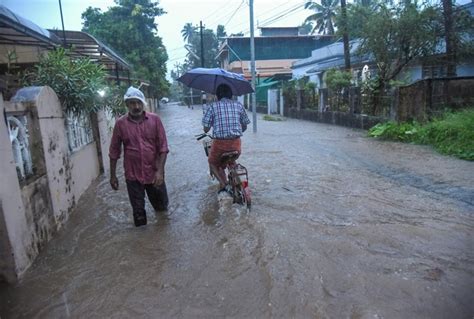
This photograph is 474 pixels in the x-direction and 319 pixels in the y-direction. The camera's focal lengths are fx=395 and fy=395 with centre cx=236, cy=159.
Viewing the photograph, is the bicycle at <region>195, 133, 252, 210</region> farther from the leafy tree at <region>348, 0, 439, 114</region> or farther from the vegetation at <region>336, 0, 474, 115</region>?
the leafy tree at <region>348, 0, 439, 114</region>

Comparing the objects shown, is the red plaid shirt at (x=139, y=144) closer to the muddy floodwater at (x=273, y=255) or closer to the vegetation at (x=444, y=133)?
the muddy floodwater at (x=273, y=255)

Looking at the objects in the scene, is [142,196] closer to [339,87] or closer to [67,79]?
[67,79]

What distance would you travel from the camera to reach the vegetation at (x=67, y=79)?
5934mm

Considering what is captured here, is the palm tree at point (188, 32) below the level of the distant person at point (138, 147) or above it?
above

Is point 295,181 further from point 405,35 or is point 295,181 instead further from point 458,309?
point 405,35

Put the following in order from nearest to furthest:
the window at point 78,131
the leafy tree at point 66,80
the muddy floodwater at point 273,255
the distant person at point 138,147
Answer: the muddy floodwater at point 273,255
the distant person at point 138,147
the leafy tree at point 66,80
the window at point 78,131

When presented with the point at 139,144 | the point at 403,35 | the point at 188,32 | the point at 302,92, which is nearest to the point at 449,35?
the point at 403,35

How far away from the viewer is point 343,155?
9.74 m

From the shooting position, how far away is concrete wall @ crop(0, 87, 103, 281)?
3398mm

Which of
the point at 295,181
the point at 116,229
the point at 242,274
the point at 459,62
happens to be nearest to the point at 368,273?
the point at 242,274

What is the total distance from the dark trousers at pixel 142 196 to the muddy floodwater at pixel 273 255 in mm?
206

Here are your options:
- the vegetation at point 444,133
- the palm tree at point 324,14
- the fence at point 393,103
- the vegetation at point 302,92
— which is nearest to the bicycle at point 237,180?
the vegetation at point 444,133

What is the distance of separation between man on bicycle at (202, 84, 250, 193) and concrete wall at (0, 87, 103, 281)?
198cm

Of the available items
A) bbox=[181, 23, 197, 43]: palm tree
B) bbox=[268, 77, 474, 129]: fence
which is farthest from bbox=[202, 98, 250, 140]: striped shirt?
bbox=[181, 23, 197, 43]: palm tree
